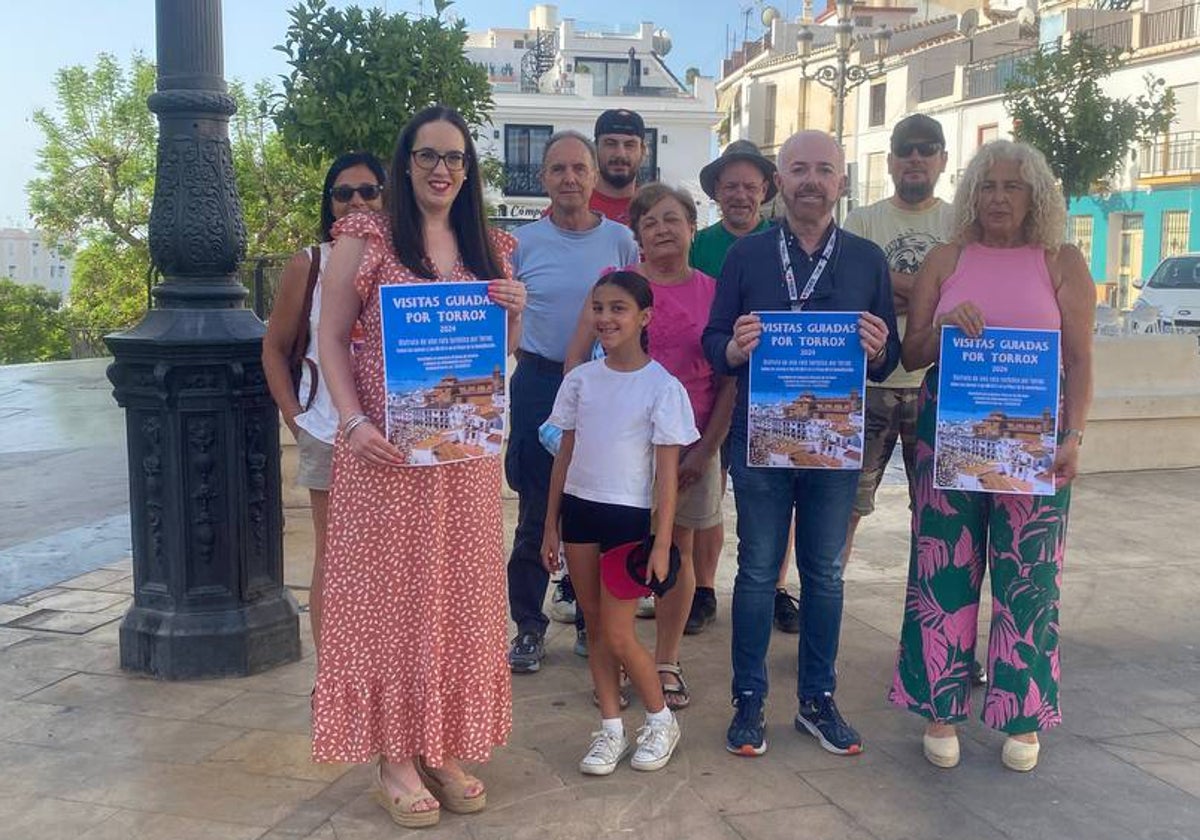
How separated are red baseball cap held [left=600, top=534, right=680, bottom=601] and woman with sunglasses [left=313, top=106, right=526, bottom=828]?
0.43m

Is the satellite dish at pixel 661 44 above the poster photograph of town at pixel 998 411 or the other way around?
above

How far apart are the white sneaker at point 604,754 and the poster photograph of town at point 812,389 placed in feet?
3.26

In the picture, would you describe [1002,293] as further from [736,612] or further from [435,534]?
[435,534]

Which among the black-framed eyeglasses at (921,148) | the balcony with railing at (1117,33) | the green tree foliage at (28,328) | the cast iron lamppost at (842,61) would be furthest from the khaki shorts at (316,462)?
the green tree foliage at (28,328)

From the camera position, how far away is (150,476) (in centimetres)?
441

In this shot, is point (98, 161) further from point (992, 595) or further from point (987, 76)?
point (992, 595)

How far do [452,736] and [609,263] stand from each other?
193 centimetres

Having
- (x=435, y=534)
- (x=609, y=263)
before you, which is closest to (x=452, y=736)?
(x=435, y=534)

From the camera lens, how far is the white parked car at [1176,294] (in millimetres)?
20500

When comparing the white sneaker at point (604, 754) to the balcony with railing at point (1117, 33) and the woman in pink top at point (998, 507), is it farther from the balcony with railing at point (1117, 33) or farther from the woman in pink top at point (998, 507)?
the balcony with railing at point (1117, 33)

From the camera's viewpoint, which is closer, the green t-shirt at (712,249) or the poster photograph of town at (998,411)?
the poster photograph of town at (998,411)

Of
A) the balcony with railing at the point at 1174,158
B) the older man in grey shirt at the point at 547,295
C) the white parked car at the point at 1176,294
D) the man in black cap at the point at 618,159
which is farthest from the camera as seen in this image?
the balcony with railing at the point at 1174,158

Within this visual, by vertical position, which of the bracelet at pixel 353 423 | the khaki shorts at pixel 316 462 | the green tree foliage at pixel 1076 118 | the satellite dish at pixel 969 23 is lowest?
the khaki shorts at pixel 316 462

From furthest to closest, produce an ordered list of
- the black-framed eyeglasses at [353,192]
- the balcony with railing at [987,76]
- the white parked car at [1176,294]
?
the balcony with railing at [987,76], the white parked car at [1176,294], the black-framed eyeglasses at [353,192]
